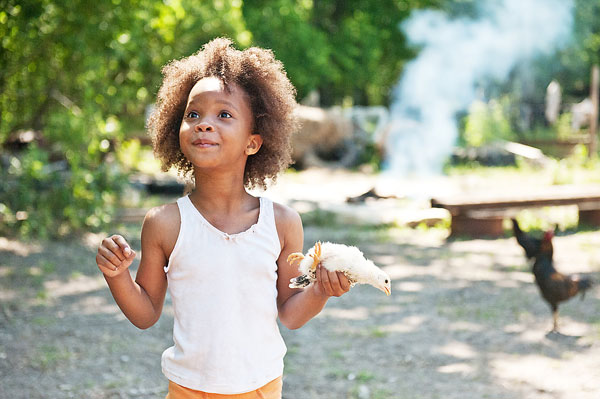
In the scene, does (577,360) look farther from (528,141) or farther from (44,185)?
(528,141)

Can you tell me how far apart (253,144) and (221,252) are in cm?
37

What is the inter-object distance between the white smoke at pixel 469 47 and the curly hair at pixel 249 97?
15635 mm

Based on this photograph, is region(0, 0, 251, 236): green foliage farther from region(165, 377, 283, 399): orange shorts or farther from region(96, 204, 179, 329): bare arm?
region(165, 377, 283, 399): orange shorts

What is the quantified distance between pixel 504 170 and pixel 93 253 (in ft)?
31.1

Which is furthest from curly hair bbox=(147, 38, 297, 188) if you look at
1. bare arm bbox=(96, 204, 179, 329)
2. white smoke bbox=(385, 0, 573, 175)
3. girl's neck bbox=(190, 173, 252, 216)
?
white smoke bbox=(385, 0, 573, 175)

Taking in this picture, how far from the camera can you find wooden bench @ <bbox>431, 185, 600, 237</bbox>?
→ 8.40 metres

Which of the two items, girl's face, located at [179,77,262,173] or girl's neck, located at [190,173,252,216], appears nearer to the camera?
girl's face, located at [179,77,262,173]

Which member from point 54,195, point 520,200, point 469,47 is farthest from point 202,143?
point 469,47

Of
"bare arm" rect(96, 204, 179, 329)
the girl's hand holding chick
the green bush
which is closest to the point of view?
the girl's hand holding chick

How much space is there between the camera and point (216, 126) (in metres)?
1.98

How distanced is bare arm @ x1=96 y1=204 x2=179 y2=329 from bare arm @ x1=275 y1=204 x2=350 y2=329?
0.31 metres

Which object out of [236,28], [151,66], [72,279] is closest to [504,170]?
[236,28]

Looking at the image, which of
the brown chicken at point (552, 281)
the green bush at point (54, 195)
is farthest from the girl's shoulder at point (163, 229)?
the green bush at point (54, 195)

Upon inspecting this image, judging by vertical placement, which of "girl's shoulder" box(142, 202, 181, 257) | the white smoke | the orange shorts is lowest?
the orange shorts
